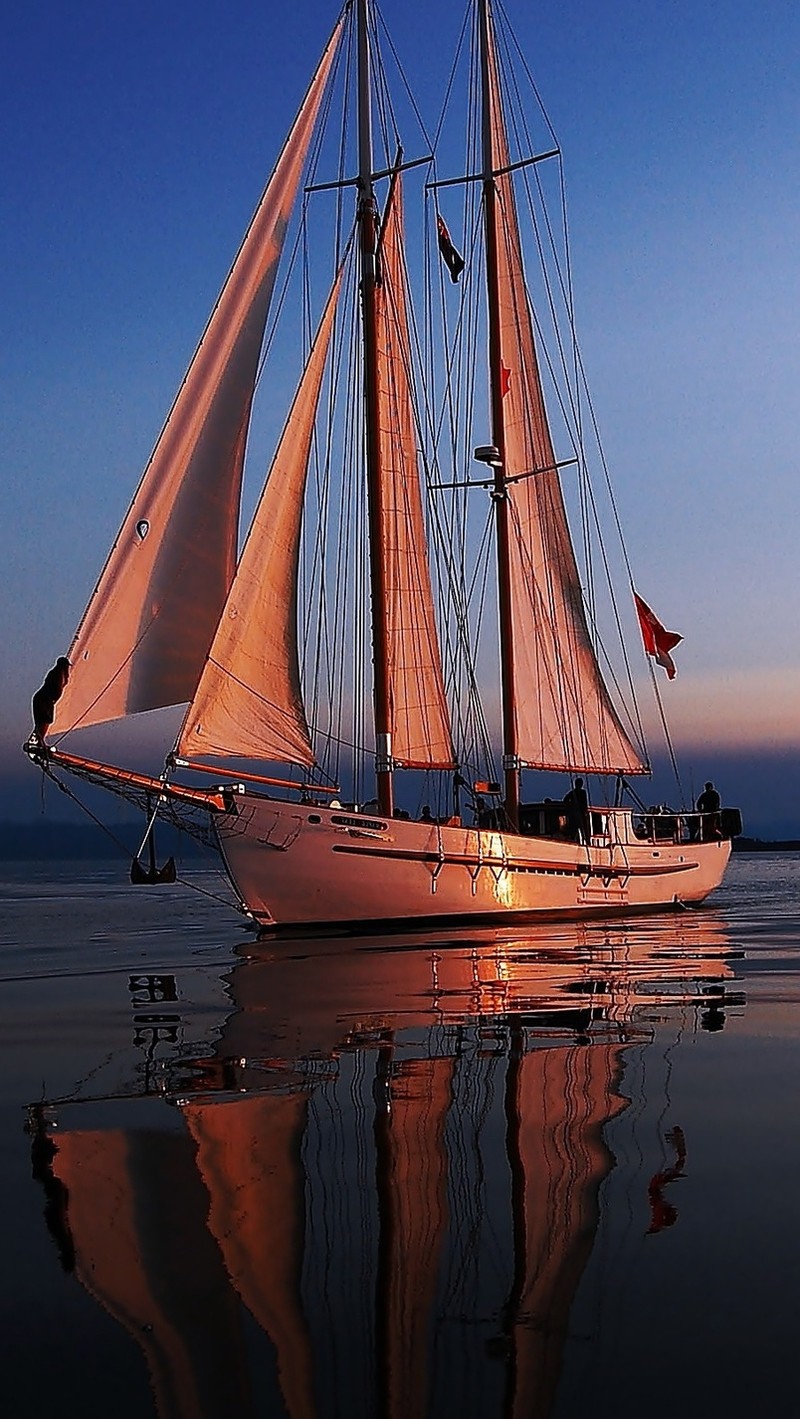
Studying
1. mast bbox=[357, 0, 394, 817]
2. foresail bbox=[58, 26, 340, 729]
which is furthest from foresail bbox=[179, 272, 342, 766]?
mast bbox=[357, 0, 394, 817]

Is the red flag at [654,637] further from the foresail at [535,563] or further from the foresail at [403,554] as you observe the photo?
the foresail at [403,554]

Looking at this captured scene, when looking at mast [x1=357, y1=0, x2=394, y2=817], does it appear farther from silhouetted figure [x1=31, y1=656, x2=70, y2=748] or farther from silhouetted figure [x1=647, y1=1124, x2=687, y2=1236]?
silhouetted figure [x1=647, y1=1124, x2=687, y2=1236]

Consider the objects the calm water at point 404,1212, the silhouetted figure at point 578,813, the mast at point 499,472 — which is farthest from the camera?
the mast at point 499,472

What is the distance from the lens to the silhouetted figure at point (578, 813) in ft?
113

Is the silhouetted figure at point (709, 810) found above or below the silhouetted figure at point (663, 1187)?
above

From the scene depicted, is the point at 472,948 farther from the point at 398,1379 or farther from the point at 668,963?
the point at 398,1379

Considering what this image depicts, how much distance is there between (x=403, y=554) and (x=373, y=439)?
2.59 metres

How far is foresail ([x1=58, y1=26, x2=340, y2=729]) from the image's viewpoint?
2428cm

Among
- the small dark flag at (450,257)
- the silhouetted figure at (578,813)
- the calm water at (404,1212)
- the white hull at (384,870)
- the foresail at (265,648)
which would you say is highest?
the small dark flag at (450,257)

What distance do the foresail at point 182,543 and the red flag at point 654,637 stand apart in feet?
57.0

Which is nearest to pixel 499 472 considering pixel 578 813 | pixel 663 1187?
pixel 578 813

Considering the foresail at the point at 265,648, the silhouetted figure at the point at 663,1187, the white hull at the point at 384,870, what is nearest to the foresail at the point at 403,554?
the white hull at the point at 384,870

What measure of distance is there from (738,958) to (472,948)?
196 inches

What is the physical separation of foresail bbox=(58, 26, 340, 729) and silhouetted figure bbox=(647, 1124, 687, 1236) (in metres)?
18.3
